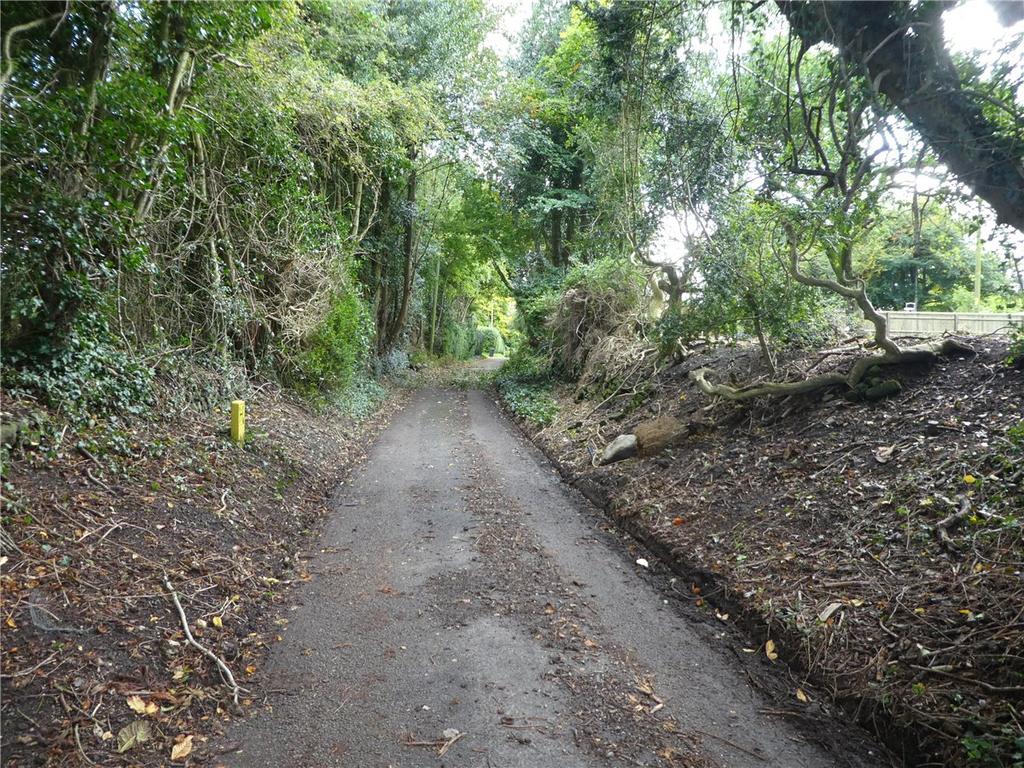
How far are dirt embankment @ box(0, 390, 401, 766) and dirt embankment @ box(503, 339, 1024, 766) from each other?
336 centimetres

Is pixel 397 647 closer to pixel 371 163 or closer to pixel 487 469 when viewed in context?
pixel 487 469

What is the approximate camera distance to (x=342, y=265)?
12.0 m

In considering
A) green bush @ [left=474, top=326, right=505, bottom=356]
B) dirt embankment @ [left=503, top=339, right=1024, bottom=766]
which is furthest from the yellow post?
green bush @ [left=474, top=326, right=505, bottom=356]

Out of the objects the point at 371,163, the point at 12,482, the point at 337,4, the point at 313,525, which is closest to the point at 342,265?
the point at 371,163

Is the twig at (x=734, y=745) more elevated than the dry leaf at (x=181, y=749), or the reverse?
the dry leaf at (x=181, y=749)

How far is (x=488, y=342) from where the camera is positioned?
4434 centimetres

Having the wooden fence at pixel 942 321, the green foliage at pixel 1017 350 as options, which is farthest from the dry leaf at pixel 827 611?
the wooden fence at pixel 942 321

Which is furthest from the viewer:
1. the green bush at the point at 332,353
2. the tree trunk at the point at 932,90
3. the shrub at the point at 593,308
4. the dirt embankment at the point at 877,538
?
the shrub at the point at 593,308

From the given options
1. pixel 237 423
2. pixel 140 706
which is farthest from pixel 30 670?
pixel 237 423

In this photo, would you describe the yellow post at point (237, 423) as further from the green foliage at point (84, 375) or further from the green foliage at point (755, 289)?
the green foliage at point (755, 289)

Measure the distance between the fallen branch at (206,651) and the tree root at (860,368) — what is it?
620cm

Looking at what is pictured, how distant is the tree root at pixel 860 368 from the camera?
611 cm

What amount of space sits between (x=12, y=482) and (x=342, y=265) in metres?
8.47

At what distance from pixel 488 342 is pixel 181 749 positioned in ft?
137
